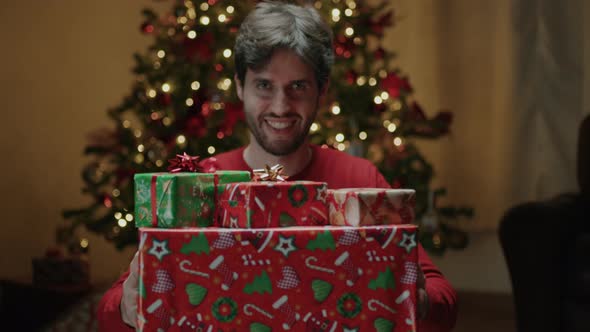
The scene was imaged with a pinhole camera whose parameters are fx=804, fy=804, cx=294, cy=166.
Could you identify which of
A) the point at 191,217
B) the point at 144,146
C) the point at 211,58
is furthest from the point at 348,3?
the point at 191,217

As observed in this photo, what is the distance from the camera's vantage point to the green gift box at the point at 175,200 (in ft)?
3.45

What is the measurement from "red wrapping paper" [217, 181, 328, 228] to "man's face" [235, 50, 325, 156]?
35 centimetres

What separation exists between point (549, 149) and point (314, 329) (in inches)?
131

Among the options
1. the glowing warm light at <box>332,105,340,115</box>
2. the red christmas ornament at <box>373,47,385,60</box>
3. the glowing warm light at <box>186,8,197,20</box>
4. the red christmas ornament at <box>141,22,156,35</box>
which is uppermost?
the glowing warm light at <box>186,8,197,20</box>

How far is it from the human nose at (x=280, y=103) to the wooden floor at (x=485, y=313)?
103 inches

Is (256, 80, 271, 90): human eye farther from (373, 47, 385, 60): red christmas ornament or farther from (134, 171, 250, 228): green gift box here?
(373, 47, 385, 60): red christmas ornament

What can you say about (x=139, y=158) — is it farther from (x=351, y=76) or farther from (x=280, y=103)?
(x=280, y=103)

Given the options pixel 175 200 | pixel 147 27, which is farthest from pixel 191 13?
pixel 175 200

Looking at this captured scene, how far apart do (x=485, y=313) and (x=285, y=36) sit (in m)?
3.09

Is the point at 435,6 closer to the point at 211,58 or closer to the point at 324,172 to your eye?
the point at 211,58

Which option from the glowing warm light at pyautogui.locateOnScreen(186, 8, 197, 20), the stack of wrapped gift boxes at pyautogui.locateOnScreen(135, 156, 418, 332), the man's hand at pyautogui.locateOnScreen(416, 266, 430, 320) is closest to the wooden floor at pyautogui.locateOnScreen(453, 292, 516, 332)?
the glowing warm light at pyautogui.locateOnScreen(186, 8, 197, 20)

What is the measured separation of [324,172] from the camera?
1.63 metres

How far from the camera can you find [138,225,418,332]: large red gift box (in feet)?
3.36

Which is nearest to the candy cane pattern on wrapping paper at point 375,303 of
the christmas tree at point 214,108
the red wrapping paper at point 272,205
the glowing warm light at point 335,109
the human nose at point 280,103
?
the red wrapping paper at point 272,205
